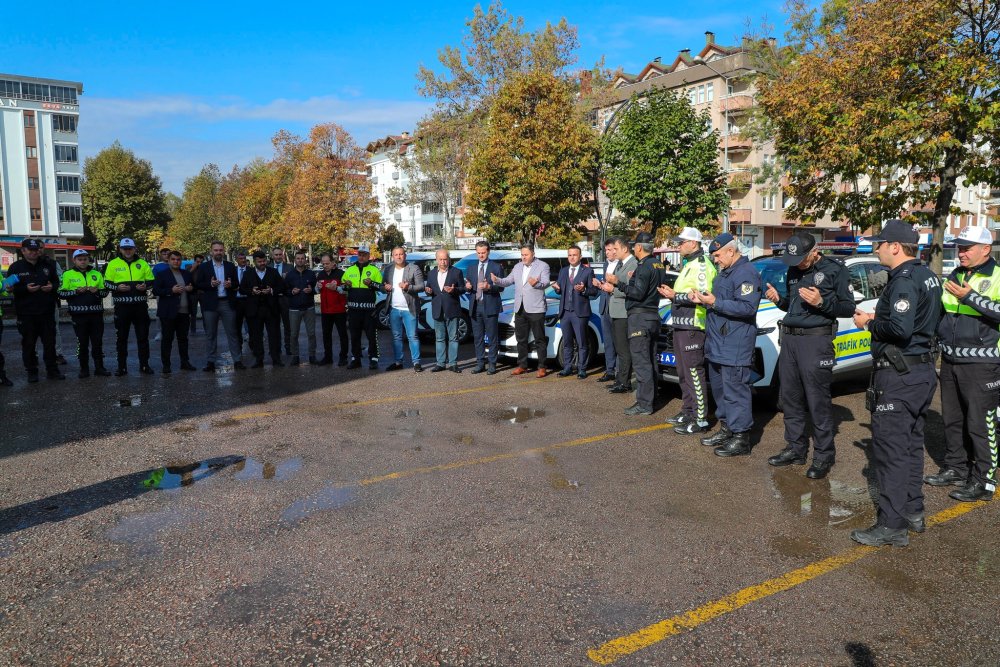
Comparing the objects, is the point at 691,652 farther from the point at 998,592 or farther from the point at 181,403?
the point at 181,403

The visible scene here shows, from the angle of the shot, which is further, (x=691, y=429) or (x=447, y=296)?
(x=447, y=296)

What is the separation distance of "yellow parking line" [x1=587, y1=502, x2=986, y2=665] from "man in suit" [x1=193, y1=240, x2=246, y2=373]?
29.6 feet

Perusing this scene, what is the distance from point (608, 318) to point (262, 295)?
5430 mm

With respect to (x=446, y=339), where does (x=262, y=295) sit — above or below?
above

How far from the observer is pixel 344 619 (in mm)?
3520

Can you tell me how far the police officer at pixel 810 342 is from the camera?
211 inches

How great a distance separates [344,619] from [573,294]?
6.62 metres

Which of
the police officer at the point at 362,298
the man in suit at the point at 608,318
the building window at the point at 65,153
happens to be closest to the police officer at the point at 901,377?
the man in suit at the point at 608,318

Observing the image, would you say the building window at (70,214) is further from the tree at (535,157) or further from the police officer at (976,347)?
the police officer at (976,347)

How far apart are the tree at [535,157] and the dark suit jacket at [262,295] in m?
14.7

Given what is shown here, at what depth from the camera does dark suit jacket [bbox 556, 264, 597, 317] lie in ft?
30.9

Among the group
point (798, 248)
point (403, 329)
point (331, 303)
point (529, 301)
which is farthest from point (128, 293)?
point (798, 248)

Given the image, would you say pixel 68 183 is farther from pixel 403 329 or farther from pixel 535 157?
pixel 403 329

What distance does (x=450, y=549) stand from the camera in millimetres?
4320
